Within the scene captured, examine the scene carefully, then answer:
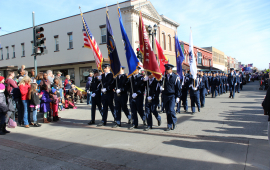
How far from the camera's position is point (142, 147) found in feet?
16.2

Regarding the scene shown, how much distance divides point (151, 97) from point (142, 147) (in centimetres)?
197

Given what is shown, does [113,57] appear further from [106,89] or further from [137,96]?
[137,96]

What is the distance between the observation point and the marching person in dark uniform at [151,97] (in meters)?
6.58

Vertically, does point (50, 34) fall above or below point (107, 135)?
above

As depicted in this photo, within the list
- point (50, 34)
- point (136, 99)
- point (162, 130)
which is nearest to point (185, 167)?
point (162, 130)

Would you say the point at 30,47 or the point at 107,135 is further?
the point at 30,47

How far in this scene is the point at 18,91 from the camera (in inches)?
300

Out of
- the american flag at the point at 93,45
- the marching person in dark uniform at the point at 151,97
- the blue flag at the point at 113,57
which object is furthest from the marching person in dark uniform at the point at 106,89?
the marching person in dark uniform at the point at 151,97

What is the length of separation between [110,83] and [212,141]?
3.86 meters

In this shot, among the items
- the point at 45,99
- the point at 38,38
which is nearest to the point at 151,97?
the point at 45,99

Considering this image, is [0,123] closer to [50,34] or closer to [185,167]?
[185,167]

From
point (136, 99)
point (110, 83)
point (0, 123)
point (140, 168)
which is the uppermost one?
point (110, 83)

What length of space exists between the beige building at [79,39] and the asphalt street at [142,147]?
15.6 metres

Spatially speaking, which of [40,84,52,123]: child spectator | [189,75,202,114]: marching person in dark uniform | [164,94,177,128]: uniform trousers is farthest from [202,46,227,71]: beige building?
[40,84,52,123]: child spectator
